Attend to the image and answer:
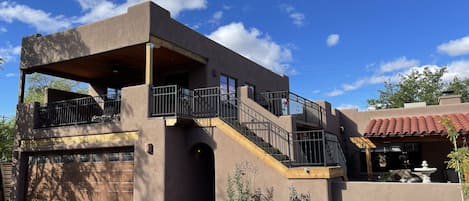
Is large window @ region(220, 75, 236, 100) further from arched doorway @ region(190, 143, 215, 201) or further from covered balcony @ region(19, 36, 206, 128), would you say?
arched doorway @ region(190, 143, 215, 201)

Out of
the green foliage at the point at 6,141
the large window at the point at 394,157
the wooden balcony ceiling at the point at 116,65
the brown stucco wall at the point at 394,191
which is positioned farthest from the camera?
the green foliage at the point at 6,141

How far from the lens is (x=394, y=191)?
7.95 meters

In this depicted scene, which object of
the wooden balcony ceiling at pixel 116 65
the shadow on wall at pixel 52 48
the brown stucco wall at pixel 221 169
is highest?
the shadow on wall at pixel 52 48

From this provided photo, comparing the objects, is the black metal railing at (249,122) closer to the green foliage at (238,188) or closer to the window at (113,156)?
the green foliage at (238,188)

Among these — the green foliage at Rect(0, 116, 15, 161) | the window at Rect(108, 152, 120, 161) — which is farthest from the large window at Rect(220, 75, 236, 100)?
the green foliage at Rect(0, 116, 15, 161)

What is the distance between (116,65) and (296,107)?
7.76 meters

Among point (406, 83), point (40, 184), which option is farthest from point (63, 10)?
point (406, 83)

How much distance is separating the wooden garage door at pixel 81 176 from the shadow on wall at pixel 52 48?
3.65 metres

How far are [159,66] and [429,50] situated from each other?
2759 cm

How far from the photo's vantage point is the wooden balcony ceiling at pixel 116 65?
1249 cm

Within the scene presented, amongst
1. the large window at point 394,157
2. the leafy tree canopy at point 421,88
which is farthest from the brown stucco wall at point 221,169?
the leafy tree canopy at point 421,88

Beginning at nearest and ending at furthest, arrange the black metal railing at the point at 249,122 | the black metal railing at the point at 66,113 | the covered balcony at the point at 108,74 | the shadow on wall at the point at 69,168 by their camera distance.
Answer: the black metal railing at the point at 249,122 < the shadow on wall at the point at 69,168 < the covered balcony at the point at 108,74 < the black metal railing at the point at 66,113

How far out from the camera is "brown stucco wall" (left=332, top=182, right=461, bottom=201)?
24.8 ft

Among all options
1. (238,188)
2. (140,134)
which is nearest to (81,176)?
(140,134)
